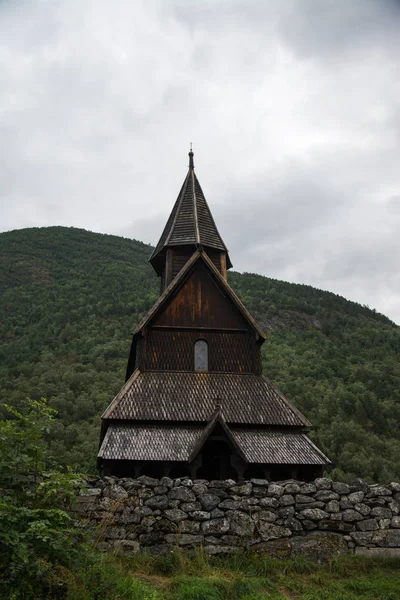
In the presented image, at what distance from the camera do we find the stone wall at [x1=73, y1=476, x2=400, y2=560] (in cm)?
A: 851

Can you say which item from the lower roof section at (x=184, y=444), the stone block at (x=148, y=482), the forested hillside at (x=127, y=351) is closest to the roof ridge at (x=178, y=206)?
the lower roof section at (x=184, y=444)

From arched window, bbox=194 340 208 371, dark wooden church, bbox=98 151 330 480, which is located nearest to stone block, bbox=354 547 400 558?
dark wooden church, bbox=98 151 330 480

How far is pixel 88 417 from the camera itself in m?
36.6

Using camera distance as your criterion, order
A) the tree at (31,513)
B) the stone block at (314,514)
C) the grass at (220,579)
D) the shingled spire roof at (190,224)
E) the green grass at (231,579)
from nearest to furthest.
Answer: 1. the tree at (31,513)
2. the grass at (220,579)
3. the green grass at (231,579)
4. the stone block at (314,514)
5. the shingled spire roof at (190,224)

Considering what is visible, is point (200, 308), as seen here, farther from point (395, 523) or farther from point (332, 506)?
point (395, 523)

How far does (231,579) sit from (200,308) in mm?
10135

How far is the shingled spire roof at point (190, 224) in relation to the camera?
1910 cm

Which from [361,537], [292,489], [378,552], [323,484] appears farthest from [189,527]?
[378,552]

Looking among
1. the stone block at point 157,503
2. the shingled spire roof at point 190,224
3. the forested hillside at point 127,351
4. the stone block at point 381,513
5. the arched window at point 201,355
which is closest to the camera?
the stone block at point 157,503

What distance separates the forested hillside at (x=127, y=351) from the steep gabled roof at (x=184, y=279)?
4838 millimetres

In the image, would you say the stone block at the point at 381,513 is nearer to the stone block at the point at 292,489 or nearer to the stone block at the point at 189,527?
the stone block at the point at 292,489

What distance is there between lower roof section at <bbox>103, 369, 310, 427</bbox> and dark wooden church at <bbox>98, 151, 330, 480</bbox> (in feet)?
0.09

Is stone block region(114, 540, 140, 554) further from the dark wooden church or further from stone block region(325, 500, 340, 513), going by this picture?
the dark wooden church

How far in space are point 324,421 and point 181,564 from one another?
92.6ft
